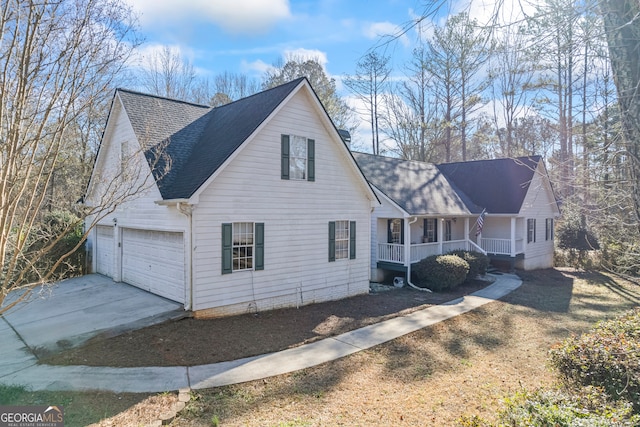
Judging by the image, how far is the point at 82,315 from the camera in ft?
31.7

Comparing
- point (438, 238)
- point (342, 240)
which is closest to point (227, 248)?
point (342, 240)

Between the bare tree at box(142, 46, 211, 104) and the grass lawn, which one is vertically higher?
the bare tree at box(142, 46, 211, 104)

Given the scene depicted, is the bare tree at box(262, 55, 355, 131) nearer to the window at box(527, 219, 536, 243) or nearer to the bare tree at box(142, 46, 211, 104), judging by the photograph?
the bare tree at box(142, 46, 211, 104)

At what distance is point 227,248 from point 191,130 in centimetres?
544

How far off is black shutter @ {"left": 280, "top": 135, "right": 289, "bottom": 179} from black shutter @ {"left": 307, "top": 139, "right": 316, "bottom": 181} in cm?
92

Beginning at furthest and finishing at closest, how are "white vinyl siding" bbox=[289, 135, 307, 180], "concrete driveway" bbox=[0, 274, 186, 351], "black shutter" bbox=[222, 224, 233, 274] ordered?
"white vinyl siding" bbox=[289, 135, 307, 180] < "black shutter" bbox=[222, 224, 233, 274] < "concrete driveway" bbox=[0, 274, 186, 351]

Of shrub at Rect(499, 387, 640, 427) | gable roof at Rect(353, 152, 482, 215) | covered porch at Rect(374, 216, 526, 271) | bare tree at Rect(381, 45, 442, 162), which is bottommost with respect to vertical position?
shrub at Rect(499, 387, 640, 427)

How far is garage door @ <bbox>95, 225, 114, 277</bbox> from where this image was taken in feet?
47.0

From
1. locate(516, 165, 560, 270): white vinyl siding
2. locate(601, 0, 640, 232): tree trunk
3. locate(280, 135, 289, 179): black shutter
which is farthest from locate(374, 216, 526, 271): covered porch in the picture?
locate(601, 0, 640, 232): tree trunk

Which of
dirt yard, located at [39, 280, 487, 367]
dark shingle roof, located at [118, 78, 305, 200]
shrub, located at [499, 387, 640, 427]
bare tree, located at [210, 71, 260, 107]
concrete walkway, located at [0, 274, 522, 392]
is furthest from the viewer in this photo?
bare tree, located at [210, 71, 260, 107]

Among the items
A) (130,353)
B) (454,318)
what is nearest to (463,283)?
(454,318)

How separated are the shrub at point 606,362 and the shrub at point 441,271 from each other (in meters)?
9.32

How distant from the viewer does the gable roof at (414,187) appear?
1703cm

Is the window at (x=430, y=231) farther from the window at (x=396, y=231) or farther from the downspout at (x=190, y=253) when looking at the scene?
the downspout at (x=190, y=253)
